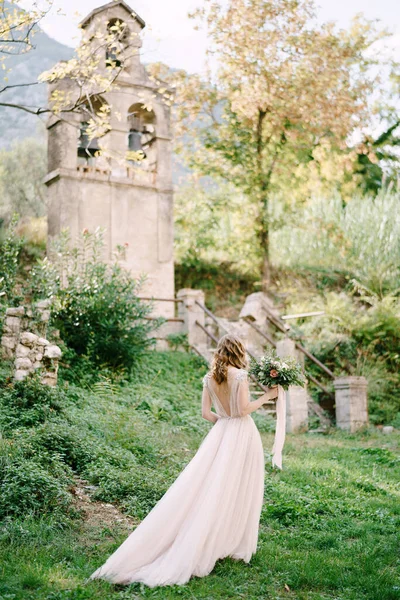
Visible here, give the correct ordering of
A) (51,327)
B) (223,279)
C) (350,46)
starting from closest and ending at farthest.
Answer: (51,327)
(350,46)
(223,279)

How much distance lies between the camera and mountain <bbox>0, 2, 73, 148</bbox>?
183 feet

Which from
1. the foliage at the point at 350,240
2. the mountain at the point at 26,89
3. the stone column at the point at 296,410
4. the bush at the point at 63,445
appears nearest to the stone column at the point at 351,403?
the stone column at the point at 296,410

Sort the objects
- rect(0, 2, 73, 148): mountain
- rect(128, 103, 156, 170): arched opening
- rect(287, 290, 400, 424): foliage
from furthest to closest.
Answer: rect(0, 2, 73, 148): mountain
rect(128, 103, 156, 170): arched opening
rect(287, 290, 400, 424): foliage

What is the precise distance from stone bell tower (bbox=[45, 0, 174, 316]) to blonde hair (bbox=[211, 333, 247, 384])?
1157cm

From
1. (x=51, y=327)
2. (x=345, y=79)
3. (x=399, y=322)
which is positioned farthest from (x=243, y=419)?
(x=345, y=79)

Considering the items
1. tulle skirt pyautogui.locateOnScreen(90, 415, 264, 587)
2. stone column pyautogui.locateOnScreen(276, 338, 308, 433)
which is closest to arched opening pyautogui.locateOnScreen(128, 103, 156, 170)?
stone column pyautogui.locateOnScreen(276, 338, 308, 433)

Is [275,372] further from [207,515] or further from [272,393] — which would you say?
[207,515]

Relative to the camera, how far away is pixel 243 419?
582cm

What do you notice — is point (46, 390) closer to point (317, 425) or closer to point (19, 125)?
point (317, 425)

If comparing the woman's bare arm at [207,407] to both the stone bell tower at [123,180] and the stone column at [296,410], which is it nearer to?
the stone column at [296,410]

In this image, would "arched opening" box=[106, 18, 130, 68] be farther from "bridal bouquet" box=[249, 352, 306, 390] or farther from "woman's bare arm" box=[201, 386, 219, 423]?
"woman's bare arm" box=[201, 386, 219, 423]

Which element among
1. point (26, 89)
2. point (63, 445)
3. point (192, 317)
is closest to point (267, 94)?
point (192, 317)

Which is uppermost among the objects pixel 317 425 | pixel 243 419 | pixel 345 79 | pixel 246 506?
pixel 345 79

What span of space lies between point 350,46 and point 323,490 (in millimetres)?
15857
